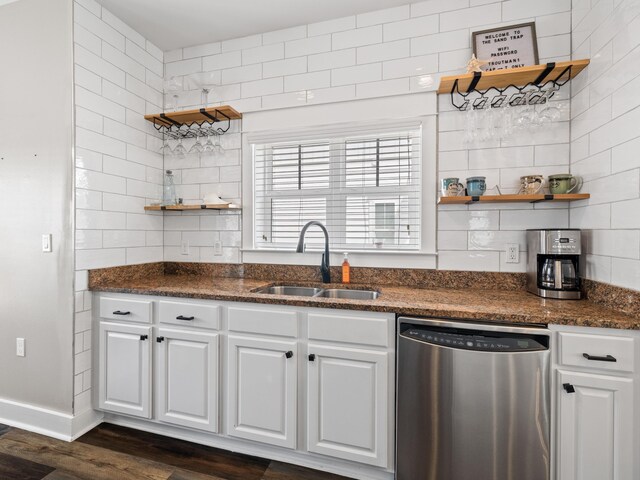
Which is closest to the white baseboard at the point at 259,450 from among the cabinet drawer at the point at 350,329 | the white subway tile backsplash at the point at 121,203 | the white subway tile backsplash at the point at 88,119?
the cabinet drawer at the point at 350,329

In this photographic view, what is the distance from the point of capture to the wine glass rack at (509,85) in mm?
1801

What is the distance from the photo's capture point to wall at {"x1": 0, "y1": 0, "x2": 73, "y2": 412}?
205 cm

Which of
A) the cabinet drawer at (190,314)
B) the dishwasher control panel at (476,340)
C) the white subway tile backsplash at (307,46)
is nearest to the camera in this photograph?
the dishwasher control panel at (476,340)

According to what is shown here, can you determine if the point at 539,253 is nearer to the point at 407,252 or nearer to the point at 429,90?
the point at 407,252

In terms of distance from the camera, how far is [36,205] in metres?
2.12

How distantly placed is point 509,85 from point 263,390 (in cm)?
227

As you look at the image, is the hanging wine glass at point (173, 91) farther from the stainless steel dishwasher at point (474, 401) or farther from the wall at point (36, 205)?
the stainless steel dishwasher at point (474, 401)

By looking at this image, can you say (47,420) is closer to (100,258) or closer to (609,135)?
(100,258)

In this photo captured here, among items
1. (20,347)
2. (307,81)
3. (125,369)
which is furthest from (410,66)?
(20,347)

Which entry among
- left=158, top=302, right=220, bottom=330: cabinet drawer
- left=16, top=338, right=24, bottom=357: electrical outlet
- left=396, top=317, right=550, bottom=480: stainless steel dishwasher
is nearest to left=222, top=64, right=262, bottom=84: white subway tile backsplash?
left=158, top=302, right=220, bottom=330: cabinet drawer

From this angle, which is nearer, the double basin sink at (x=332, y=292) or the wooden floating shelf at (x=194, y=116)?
the double basin sink at (x=332, y=292)

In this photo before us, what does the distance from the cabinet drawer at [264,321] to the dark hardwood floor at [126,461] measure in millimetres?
734

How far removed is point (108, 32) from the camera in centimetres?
227

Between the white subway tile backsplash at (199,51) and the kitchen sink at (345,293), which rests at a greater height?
the white subway tile backsplash at (199,51)
